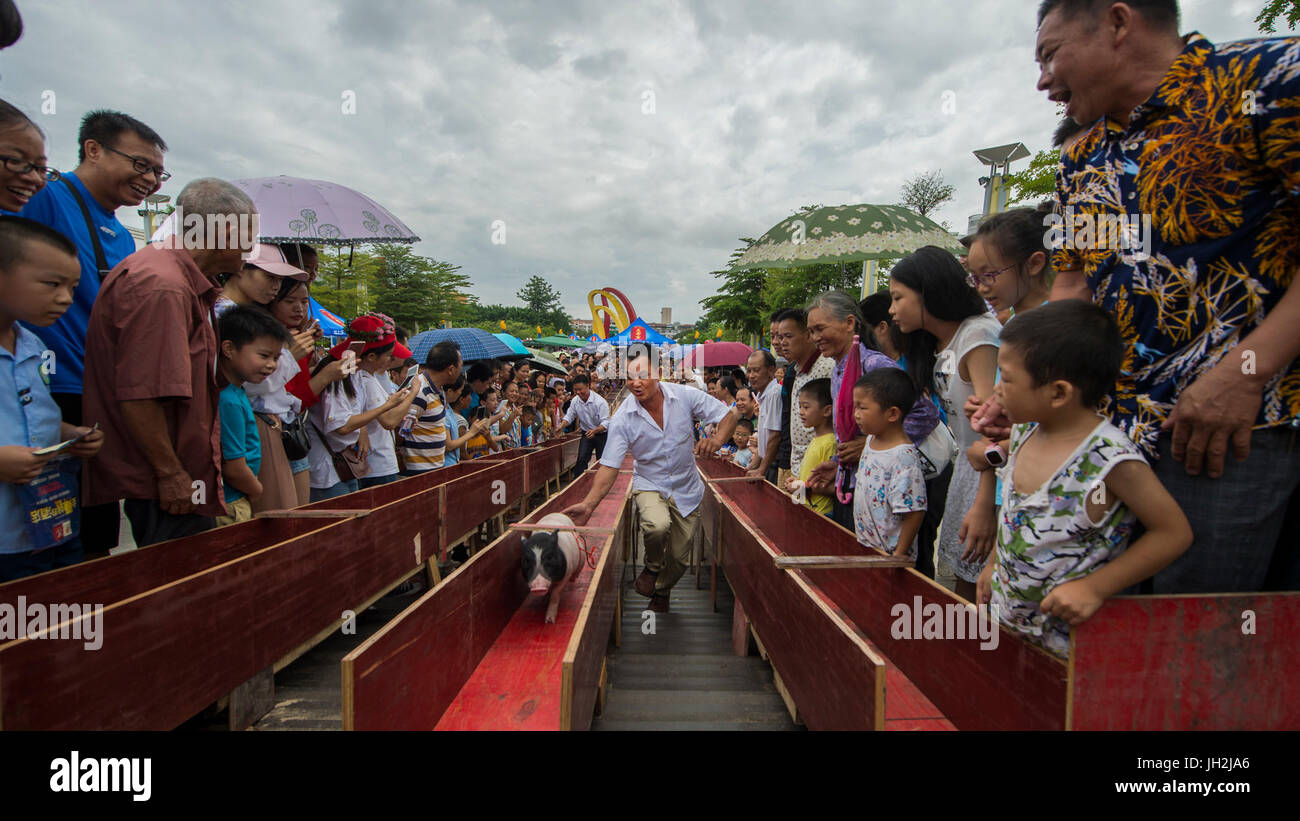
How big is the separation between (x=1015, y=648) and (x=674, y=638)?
2839 mm

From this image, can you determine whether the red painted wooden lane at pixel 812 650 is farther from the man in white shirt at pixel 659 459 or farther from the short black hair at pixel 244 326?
the short black hair at pixel 244 326

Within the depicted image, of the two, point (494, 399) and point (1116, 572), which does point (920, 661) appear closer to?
point (1116, 572)

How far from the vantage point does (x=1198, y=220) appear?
1.40 metres

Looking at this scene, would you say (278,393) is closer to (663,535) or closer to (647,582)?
(663,535)

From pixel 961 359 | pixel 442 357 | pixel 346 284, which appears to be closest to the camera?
pixel 961 359

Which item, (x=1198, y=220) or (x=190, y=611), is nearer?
(x=1198, y=220)

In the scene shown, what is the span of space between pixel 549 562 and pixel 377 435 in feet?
Answer: 8.75

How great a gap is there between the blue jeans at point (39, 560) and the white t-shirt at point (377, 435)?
224cm

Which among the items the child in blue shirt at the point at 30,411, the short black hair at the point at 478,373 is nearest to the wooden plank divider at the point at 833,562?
the child in blue shirt at the point at 30,411

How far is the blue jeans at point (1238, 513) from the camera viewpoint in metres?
1.34

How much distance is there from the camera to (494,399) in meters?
9.05

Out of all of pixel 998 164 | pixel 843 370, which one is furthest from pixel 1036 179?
pixel 843 370

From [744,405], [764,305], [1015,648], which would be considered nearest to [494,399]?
[744,405]

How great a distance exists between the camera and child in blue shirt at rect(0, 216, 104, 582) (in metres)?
2.02
